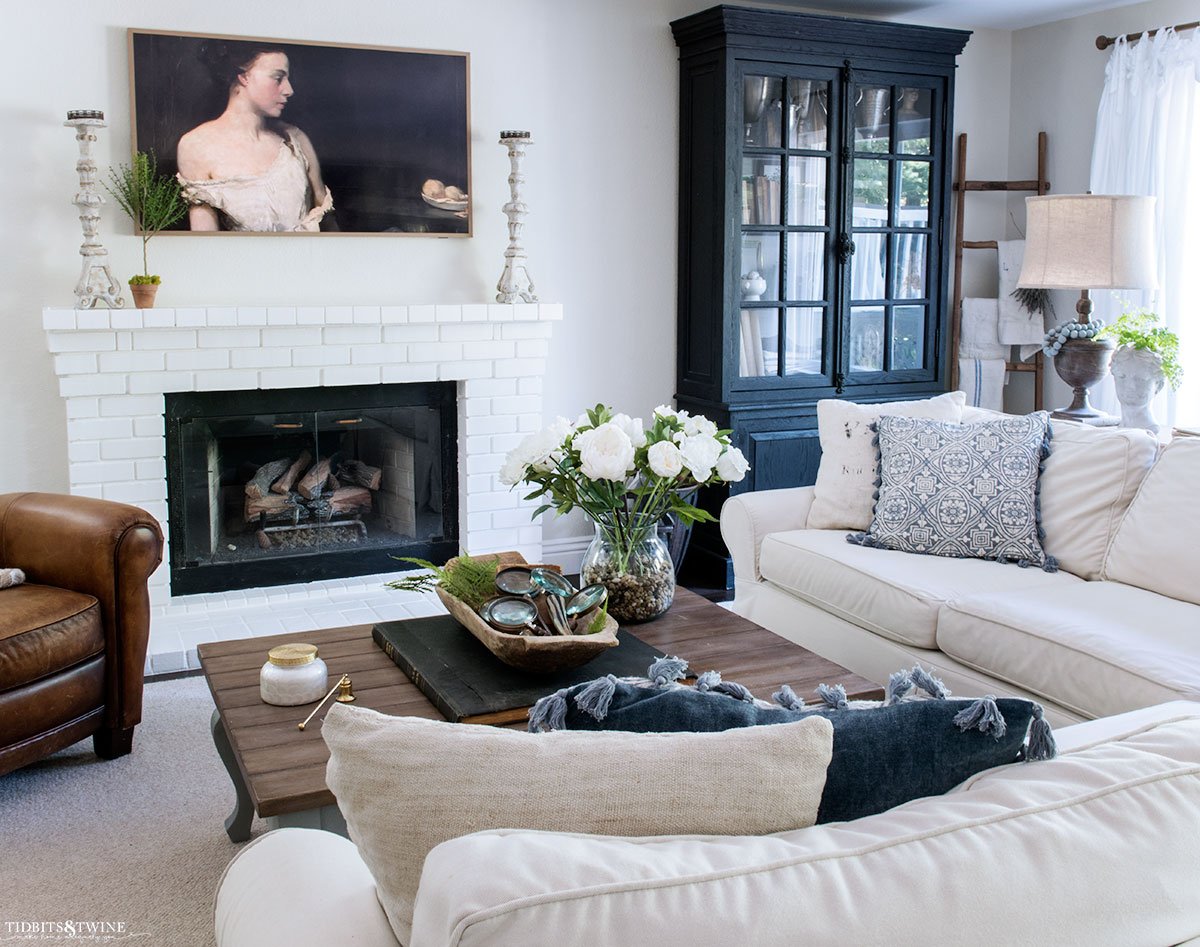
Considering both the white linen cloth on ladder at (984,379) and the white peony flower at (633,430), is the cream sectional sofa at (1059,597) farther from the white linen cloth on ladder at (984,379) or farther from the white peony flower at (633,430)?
the white linen cloth on ladder at (984,379)

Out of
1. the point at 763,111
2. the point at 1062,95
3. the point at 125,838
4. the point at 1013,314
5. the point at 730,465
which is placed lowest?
the point at 125,838

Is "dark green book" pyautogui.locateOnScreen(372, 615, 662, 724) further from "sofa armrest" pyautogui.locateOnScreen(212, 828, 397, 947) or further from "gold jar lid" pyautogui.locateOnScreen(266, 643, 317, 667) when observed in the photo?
"sofa armrest" pyautogui.locateOnScreen(212, 828, 397, 947)

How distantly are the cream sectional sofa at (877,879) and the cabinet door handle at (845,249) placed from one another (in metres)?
3.96

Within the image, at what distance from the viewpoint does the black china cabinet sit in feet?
15.1

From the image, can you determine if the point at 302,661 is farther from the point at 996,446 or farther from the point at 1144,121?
the point at 1144,121

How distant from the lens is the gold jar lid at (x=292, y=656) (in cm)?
217

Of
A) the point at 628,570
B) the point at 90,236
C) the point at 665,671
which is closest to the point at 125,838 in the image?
the point at 628,570

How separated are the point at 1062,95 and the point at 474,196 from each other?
2699 mm

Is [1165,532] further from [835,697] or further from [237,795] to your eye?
[237,795]

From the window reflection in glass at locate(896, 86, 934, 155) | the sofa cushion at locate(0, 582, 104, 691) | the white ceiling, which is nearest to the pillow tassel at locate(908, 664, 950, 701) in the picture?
the sofa cushion at locate(0, 582, 104, 691)

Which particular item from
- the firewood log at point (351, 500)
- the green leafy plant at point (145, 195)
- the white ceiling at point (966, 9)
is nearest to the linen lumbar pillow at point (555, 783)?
the green leafy plant at point (145, 195)

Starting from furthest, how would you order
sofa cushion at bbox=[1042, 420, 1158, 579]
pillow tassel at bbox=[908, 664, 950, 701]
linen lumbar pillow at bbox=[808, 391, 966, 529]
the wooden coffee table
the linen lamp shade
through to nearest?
1. the linen lamp shade
2. linen lumbar pillow at bbox=[808, 391, 966, 529]
3. sofa cushion at bbox=[1042, 420, 1158, 579]
4. the wooden coffee table
5. pillow tassel at bbox=[908, 664, 950, 701]

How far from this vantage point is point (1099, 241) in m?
3.80

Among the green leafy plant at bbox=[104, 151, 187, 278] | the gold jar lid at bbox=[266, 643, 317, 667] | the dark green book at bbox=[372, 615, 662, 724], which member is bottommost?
the dark green book at bbox=[372, 615, 662, 724]
